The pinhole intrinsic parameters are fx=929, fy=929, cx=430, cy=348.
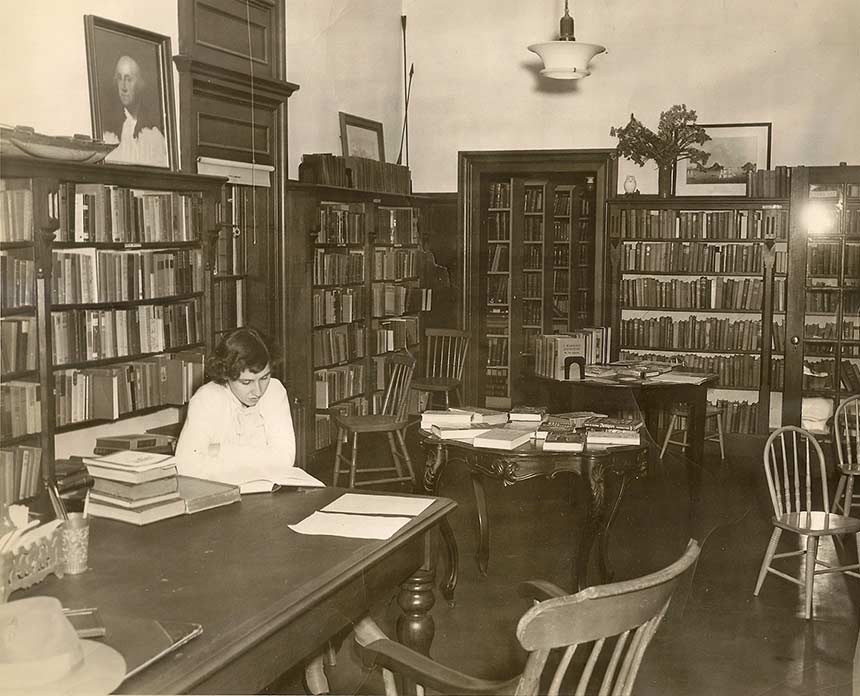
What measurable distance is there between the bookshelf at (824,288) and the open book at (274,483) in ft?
16.4

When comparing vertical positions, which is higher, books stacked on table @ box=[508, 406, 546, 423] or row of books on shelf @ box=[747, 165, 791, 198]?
row of books on shelf @ box=[747, 165, 791, 198]

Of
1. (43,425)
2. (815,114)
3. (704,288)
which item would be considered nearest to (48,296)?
(43,425)

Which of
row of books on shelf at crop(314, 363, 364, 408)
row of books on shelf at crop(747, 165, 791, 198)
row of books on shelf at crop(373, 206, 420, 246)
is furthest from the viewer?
row of books on shelf at crop(373, 206, 420, 246)

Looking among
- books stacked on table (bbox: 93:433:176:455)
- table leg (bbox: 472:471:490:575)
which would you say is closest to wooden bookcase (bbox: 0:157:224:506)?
books stacked on table (bbox: 93:433:176:455)

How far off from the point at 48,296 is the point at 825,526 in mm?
3380

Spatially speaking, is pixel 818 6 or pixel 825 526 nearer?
pixel 825 526

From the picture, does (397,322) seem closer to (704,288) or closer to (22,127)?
(704,288)

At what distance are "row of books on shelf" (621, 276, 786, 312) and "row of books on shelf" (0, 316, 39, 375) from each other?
4878 millimetres

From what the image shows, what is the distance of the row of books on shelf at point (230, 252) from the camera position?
18.2 ft

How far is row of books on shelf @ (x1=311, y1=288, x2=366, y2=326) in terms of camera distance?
6.34 metres

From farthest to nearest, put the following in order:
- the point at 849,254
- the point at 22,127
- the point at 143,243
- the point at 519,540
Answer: the point at 849,254 → the point at 519,540 → the point at 143,243 → the point at 22,127

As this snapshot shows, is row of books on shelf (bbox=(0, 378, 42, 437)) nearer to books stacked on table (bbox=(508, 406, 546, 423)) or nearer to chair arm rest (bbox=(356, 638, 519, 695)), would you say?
books stacked on table (bbox=(508, 406, 546, 423))

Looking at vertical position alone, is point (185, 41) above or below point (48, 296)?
above

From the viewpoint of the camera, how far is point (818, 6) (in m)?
7.18
